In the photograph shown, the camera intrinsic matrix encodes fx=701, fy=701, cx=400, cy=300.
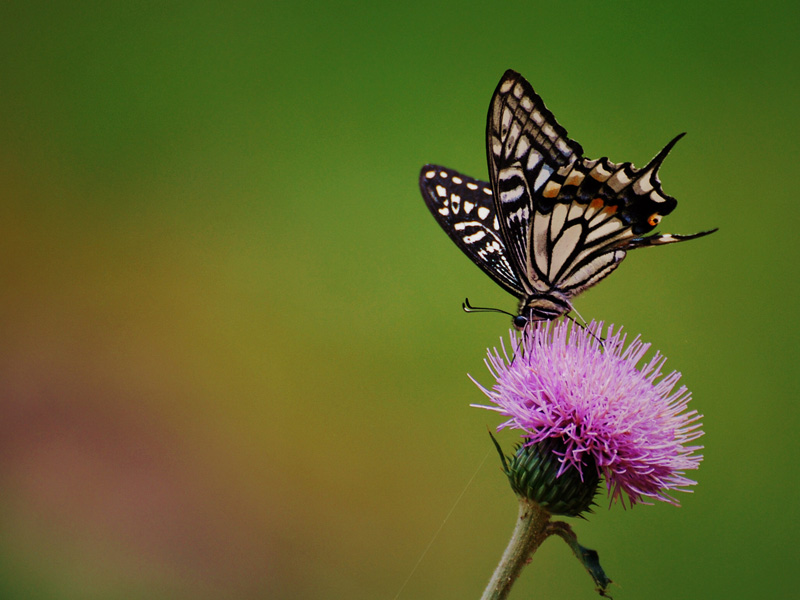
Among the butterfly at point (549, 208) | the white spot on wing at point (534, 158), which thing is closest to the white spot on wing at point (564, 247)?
the butterfly at point (549, 208)

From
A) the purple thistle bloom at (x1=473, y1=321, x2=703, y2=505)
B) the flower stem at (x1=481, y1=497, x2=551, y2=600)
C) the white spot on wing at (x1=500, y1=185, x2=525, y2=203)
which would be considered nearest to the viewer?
the flower stem at (x1=481, y1=497, x2=551, y2=600)

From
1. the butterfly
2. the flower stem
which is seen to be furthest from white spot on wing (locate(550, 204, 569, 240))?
the flower stem

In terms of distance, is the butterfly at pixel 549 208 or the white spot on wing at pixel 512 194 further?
the white spot on wing at pixel 512 194

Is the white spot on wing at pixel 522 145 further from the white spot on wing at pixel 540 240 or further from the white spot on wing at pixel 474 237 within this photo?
the white spot on wing at pixel 474 237

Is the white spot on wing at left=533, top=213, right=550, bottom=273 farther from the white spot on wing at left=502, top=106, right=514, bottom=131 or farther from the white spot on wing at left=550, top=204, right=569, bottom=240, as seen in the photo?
the white spot on wing at left=502, top=106, right=514, bottom=131

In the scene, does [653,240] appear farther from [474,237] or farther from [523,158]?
[474,237]

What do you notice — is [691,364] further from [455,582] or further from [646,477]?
[646,477]
